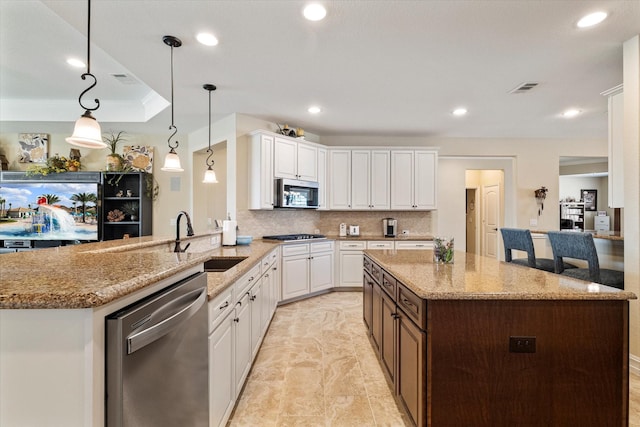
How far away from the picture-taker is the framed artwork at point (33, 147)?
188 inches

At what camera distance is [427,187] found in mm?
5137

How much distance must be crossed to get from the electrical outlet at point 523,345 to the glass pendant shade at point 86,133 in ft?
7.72

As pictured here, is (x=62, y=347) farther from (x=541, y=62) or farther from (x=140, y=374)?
(x=541, y=62)

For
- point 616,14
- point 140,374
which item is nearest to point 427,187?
point 616,14

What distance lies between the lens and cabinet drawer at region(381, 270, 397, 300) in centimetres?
196

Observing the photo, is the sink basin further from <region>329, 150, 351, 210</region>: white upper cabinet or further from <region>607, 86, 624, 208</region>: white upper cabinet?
<region>607, 86, 624, 208</region>: white upper cabinet

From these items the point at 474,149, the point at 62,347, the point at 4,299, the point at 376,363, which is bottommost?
the point at 376,363

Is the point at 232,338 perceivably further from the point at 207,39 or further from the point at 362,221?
the point at 362,221

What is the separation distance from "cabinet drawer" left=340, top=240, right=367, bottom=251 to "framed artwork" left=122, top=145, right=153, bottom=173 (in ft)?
11.3

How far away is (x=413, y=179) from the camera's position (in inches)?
202

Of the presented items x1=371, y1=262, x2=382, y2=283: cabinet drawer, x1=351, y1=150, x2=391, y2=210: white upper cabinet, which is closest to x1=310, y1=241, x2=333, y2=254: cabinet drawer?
x1=351, y1=150, x2=391, y2=210: white upper cabinet

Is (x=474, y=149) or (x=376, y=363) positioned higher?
(x=474, y=149)

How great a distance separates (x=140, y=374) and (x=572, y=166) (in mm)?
10086

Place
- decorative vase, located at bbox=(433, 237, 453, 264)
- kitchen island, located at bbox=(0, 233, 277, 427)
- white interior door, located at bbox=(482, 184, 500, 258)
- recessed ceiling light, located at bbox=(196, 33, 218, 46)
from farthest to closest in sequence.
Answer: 1. white interior door, located at bbox=(482, 184, 500, 258)
2. recessed ceiling light, located at bbox=(196, 33, 218, 46)
3. decorative vase, located at bbox=(433, 237, 453, 264)
4. kitchen island, located at bbox=(0, 233, 277, 427)
